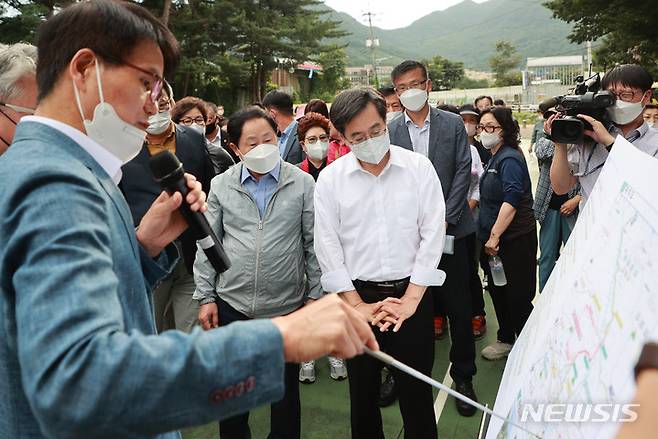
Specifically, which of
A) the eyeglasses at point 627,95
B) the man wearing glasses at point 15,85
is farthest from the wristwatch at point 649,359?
the eyeglasses at point 627,95

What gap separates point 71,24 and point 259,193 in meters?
1.65

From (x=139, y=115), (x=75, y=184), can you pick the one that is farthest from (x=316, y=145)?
(x=75, y=184)

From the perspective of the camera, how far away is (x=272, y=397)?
2.78 ft

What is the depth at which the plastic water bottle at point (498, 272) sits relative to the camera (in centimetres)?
366

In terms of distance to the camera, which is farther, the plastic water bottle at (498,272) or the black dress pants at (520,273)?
the plastic water bottle at (498,272)

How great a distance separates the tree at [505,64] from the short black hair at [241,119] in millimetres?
92451

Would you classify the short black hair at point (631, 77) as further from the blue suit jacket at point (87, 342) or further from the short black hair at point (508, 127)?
the blue suit jacket at point (87, 342)

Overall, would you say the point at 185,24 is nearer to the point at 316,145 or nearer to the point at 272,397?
the point at 316,145

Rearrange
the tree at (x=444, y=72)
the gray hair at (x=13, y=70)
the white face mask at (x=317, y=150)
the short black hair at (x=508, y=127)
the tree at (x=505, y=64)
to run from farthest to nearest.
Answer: the tree at (x=505, y=64)
the tree at (x=444, y=72)
the white face mask at (x=317, y=150)
the short black hair at (x=508, y=127)
the gray hair at (x=13, y=70)

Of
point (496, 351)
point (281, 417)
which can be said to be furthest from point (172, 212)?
point (496, 351)

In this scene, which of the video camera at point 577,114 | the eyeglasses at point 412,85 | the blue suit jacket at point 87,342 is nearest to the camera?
the blue suit jacket at point 87,342

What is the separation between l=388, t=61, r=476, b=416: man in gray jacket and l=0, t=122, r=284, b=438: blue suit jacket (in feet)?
7.16

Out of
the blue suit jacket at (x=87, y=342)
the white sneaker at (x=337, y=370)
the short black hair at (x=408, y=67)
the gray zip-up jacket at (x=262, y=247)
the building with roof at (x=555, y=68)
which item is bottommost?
the white sneaker at (x=337, y=370)

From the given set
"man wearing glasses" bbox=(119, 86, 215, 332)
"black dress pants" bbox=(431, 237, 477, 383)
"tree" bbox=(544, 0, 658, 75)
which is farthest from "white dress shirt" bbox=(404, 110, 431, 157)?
"tree" bbox=(544, 0, 658, 75)
